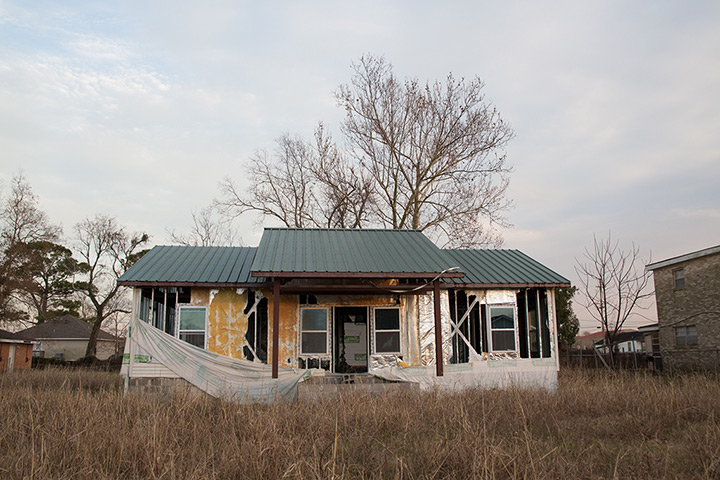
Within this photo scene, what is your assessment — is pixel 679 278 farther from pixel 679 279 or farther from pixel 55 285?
pixel 55 285

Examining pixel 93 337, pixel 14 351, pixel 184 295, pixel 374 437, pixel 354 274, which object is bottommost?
pixel 374 437

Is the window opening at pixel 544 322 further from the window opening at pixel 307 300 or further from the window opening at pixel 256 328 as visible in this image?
the window opening at pixel 256 328

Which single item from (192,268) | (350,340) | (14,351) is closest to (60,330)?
(14,351)

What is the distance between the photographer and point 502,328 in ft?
50.9

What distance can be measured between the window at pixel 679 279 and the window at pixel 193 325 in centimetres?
2295

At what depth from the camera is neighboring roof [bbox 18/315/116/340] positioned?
46.2 m

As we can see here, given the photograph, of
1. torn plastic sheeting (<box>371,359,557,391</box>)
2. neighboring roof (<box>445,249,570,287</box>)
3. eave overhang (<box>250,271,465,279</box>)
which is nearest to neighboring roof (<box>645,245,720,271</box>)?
neighboring roof (<box>445,249,570,287</box>)

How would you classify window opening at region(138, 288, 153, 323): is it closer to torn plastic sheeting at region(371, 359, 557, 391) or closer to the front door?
the front door

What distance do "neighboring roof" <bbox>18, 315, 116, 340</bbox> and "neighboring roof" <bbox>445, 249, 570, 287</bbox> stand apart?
40.3 metres

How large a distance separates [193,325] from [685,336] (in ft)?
76.7

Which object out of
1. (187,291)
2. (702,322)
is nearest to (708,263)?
(702,322)

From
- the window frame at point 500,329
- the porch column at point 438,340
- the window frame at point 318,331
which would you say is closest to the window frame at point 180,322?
the window frame at point 318,331

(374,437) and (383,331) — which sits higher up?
(383,331)

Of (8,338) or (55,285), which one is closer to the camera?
(8,338)
